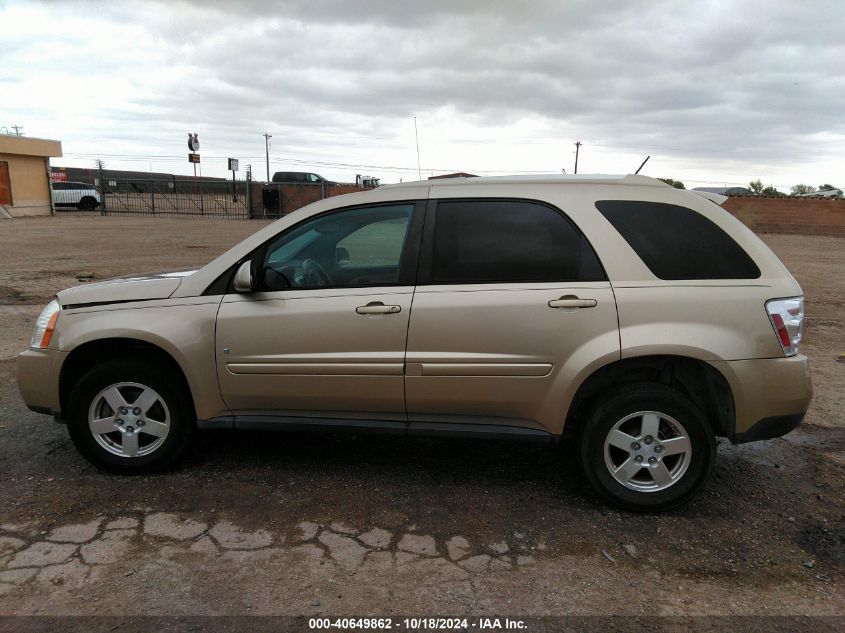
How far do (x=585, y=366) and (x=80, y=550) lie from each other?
261 cm

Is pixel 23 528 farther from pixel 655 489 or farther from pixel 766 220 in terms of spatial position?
pixel 766 220

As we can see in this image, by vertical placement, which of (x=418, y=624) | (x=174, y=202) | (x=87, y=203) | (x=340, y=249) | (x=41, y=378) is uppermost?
(x=174, y=202)

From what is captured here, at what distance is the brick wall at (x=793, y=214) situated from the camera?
24906 millimetres

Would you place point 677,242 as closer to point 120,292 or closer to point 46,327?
point 120,292

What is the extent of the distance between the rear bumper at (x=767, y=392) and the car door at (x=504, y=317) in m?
0.64

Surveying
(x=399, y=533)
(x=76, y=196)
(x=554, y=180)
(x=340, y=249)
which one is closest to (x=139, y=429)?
(x=340, y=249)

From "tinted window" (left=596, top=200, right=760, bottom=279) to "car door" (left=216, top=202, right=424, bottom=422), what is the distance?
3.77 feet

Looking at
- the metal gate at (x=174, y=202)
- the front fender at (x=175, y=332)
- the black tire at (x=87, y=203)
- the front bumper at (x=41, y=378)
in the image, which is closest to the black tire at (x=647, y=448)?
the front fender at (x=175, y=332)

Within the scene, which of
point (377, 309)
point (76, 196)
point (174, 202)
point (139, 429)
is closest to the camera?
point (377, 309)

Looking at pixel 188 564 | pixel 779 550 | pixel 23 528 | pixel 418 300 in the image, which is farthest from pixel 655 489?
pixel 23 528

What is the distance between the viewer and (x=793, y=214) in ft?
83.4

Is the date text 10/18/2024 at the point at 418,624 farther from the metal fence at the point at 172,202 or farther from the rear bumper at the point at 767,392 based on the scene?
the metal fence at the point at 172,202

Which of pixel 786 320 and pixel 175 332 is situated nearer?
pixel 786 320

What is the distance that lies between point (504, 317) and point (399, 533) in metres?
1.22
